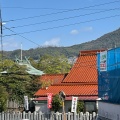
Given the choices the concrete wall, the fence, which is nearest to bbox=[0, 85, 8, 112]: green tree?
the concrete wall

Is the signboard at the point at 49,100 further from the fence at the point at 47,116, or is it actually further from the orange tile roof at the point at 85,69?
the orange tile roof at the point at 85,69

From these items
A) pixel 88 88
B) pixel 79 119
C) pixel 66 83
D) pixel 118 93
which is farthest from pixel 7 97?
pixel 118 93

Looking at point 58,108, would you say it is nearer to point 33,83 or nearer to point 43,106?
point 43,106

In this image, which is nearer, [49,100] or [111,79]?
[111,79]

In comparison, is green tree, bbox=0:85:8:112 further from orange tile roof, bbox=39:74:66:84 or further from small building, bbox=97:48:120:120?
small building, bbox=97:48:120:120

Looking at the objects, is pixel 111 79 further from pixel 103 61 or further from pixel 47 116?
pixel 47 116

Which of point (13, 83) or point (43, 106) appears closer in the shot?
point (43, 106)

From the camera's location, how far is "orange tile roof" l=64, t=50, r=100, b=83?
30.0 meters

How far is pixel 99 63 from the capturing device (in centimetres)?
1947

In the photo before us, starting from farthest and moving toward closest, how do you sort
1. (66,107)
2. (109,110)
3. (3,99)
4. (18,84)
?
(18,84), (3,99), (66,107), (109,110)

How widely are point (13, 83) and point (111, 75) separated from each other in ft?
59.5

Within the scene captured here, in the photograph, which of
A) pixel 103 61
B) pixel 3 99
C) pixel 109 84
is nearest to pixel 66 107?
pixel 3 99

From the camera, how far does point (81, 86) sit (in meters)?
29.0

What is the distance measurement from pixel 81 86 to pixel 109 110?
11.5 meters
